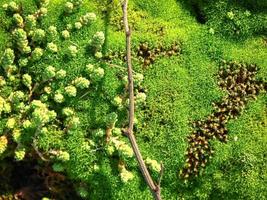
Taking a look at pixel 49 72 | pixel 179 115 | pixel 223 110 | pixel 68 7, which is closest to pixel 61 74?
pixel 49 72

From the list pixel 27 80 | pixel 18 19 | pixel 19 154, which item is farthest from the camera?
pixel 18 19

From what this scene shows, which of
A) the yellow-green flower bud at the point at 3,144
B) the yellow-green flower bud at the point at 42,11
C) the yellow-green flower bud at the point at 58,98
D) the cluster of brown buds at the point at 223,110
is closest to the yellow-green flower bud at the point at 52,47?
the yellow-green flower bud at the point at 42,11

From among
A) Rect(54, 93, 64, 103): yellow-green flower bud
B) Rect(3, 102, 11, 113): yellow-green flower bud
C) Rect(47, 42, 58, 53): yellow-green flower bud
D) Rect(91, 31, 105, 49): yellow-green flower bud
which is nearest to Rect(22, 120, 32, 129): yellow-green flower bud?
Rect(3, 102, 11, 113): yellow-green flower bud

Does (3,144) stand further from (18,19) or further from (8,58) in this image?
(18,19)

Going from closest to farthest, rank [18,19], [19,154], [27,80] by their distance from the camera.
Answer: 1. [19,154]
2. [27,80]
3. [18,19]

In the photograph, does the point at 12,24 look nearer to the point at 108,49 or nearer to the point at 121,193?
the point at 108,49

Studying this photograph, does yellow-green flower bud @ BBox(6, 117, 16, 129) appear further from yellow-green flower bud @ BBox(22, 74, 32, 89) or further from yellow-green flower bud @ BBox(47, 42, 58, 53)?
yellow-green flower bud @ BBox(47, 42, 58, 53)
